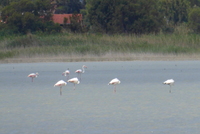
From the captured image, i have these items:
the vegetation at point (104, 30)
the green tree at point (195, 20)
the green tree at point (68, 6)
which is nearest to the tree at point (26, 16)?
the vegetation at point (104, 30)

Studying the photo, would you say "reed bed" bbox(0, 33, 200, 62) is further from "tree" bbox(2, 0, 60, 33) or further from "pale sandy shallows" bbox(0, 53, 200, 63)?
"tree" bbox(2, 0, 60, 33)

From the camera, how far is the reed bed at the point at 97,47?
2319 centimetres

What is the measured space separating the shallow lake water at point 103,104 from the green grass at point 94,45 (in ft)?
21.0

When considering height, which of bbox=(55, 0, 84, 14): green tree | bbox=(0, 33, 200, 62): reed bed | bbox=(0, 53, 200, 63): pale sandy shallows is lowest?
bbox=(0, 53, 200, 63): pale sandy shallows

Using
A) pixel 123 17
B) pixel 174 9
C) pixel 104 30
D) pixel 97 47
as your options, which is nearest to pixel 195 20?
pixel 123 17

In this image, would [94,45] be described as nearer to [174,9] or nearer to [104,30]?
[104,30]

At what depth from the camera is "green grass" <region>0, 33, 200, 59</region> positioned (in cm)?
2372

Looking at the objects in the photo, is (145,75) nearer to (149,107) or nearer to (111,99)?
(111,99)

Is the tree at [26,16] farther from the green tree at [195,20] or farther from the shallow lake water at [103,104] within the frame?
the shallow lake water at [103,104]

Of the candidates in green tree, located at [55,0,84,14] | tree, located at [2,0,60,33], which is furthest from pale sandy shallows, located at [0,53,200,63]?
green tree, located at [55,0,84,14]

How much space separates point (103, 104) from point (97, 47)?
14.4 m

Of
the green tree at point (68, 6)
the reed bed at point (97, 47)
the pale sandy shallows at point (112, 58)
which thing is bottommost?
the pale sandy shallows at point (112, 58)

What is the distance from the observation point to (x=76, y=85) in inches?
543

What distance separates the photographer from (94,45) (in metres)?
25.5
